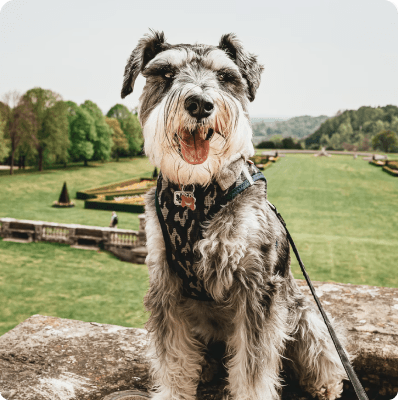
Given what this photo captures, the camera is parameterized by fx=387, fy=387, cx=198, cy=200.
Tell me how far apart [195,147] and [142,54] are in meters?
0.86

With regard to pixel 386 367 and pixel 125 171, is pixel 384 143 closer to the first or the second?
pixel 125 171

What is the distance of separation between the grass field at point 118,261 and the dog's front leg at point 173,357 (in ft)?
2.96

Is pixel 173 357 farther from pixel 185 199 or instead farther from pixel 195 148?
pixel 195 148

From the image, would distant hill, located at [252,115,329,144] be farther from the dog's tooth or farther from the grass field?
the dog's tooth

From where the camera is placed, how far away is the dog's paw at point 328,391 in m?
3.10

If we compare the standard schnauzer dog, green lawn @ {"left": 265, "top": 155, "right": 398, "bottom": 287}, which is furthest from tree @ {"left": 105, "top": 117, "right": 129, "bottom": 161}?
the standard schnauzer dog

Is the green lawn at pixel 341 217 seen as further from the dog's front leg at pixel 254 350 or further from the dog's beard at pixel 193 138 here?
the dog's beard at pixel 193 138

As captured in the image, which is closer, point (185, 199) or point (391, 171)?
point (185, 199)

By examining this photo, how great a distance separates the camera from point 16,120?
1639 inches

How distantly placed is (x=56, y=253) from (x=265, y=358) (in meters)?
23.5

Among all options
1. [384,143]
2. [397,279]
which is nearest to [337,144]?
[384,143]

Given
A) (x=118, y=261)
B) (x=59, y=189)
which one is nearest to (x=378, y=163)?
(x=59, y=189)

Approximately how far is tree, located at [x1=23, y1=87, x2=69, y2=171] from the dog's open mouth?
45204mm

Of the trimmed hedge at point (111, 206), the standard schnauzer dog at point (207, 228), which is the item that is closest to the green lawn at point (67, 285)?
the trimmed hedge at point (111, 206)
